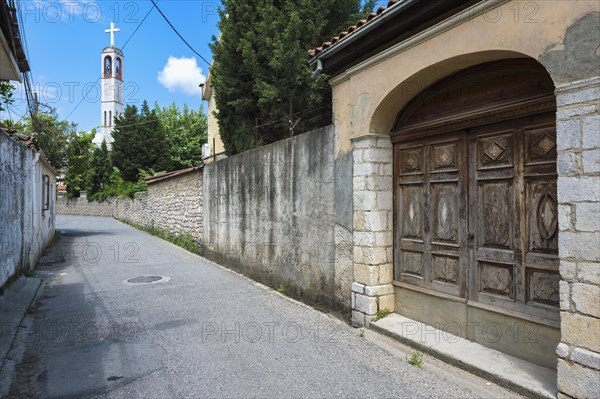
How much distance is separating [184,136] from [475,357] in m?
34.3

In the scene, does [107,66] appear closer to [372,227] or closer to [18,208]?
[18,208]

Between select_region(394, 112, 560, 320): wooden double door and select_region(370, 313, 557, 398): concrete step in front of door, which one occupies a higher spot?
select_region(394, 112, 560, 320): wooden double door

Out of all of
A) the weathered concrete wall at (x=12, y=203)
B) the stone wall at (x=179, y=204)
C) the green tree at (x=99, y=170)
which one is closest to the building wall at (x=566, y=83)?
the weathered concrete wall at (x=12, y=203)

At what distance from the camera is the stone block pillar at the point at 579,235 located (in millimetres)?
2854

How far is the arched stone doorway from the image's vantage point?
353 centimetres

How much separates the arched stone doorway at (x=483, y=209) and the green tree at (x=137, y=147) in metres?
29.4

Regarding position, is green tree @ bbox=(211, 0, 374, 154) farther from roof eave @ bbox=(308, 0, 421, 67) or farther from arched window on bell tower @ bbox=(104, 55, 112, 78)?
arched window on bell tower @ bbox=(104, 55, 112, 78)

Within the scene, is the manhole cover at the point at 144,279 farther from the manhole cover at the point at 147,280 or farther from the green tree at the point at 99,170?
the green tree at the point at 99,170

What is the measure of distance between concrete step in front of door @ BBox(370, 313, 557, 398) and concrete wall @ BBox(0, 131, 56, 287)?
19.8ft

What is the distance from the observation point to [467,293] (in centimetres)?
420

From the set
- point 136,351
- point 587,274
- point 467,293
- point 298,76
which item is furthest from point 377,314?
point 298,76

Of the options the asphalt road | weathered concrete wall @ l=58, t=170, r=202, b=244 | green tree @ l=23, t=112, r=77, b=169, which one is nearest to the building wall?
the asphalt road

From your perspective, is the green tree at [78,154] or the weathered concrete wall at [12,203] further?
the green tree at [78,154]

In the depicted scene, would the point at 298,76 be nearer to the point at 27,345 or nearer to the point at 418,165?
the point at 418,165
